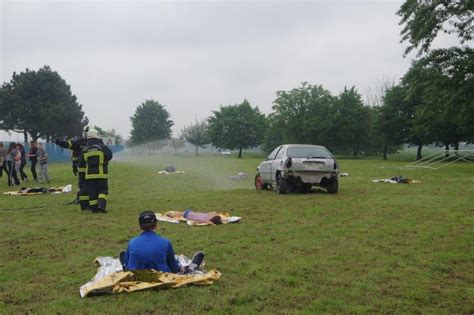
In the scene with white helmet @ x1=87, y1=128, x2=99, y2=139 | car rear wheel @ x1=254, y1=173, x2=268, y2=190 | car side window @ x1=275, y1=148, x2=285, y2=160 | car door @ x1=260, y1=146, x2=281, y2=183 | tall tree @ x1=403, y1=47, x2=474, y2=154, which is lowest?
car rear wheel @ x1=254, y1=173, x2=268, y2=190

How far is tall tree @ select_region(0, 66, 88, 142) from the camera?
A: 2168 inches

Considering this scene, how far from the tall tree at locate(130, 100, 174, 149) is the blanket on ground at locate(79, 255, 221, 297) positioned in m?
97.1

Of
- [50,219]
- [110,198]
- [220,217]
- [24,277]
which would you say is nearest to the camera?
[24,277]

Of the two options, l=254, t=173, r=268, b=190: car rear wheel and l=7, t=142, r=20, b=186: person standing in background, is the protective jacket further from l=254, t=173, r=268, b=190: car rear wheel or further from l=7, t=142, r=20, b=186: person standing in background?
l=7, t=142, r=20, b=186: person standing in background

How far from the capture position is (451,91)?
2144 centimetres

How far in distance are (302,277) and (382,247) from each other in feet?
7.16

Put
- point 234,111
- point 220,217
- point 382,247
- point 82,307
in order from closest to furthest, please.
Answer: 1. point 82,307
2. point 382,247
3. point 220,217
4. point 234,111

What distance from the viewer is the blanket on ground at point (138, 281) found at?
5.02 m

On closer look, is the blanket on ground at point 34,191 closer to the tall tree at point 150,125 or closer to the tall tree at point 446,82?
the tall tree at point 446,82

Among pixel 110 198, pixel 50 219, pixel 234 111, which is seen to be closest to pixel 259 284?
pixel 50 219

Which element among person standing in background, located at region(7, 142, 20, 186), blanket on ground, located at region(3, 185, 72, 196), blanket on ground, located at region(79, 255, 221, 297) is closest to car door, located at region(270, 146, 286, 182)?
blanket on ground, located at region(3, 185, 72, 196)

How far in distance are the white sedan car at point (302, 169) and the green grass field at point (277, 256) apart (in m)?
1.60

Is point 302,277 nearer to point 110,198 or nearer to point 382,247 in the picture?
point 382,247

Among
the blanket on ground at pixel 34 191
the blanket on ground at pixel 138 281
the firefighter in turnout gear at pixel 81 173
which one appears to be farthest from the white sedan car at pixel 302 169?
the blanket on ground at pixel 138 281
